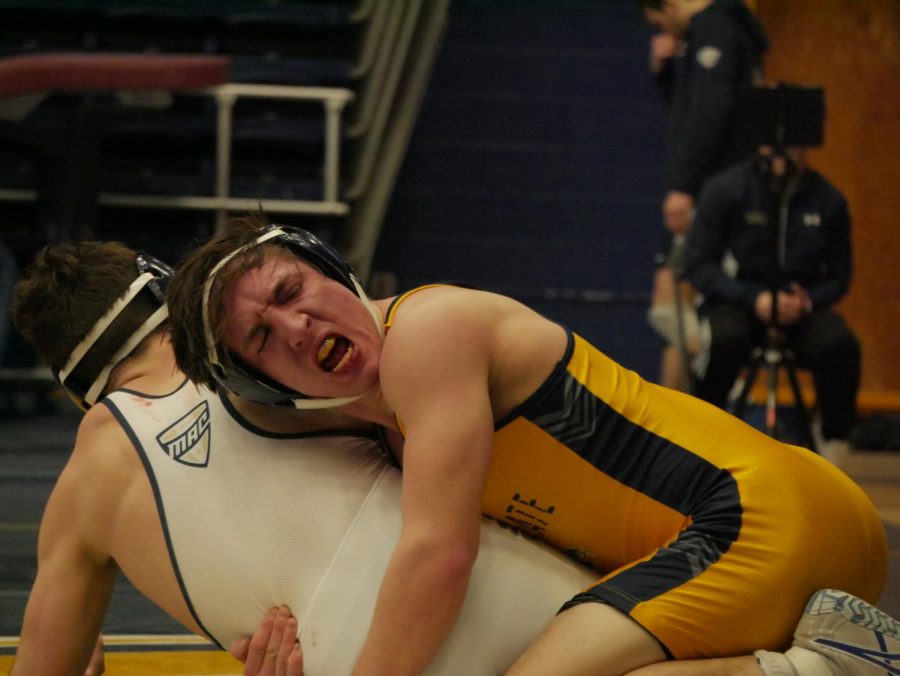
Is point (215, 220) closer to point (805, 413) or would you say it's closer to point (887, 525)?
point (805, 413)

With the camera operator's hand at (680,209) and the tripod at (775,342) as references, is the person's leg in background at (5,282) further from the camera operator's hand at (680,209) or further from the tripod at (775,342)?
the tripod at (775,342)

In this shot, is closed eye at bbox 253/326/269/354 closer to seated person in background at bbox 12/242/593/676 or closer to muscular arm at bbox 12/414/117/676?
seated person in background at bbox 12/242/593/676

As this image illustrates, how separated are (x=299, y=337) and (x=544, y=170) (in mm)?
6432

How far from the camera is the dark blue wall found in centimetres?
828

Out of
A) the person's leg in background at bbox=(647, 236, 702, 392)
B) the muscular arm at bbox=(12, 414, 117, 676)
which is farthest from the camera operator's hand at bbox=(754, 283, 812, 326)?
the muscular arm at bbox=(12, 414, 117, 676)

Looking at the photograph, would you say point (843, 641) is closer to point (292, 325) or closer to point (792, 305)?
point (292, 325)

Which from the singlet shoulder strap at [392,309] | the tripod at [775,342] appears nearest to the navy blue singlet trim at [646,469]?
the singlet shoulder strap at [392,309]

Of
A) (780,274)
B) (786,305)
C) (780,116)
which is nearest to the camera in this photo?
(780,116)

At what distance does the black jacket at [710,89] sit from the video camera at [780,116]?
18.9 inches

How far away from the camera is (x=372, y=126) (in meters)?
7.88

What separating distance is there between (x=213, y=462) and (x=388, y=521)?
28 centimetres

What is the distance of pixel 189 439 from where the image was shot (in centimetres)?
217

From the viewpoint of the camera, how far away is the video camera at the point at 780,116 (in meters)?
5.19

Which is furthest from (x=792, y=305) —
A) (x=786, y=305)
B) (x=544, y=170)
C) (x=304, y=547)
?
(x=304, y=547)
